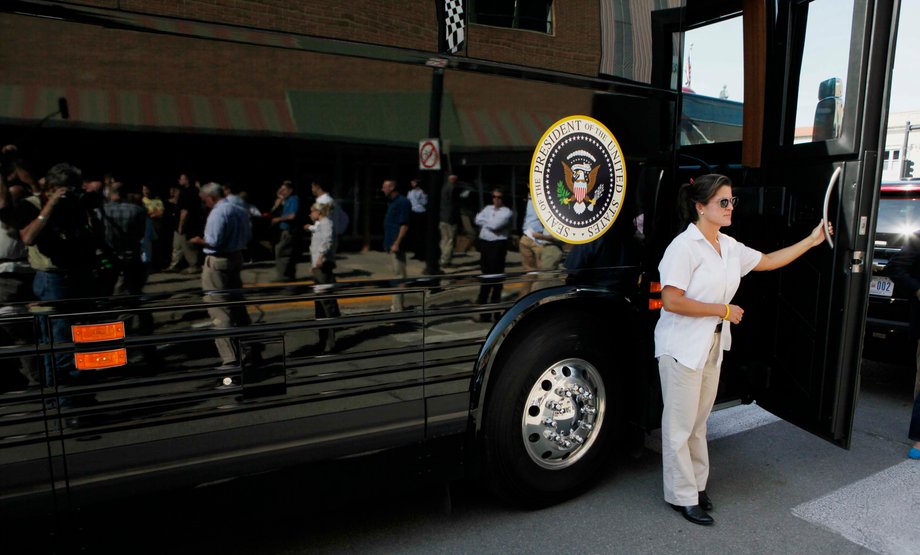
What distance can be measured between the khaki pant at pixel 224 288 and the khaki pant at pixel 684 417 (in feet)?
7.16

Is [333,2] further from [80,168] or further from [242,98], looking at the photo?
[80,168]

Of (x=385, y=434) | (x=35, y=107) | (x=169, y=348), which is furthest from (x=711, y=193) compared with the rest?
(x=35, y=107)

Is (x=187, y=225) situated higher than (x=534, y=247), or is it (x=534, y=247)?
(x=187, y=225)

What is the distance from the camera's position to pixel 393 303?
9.56ft

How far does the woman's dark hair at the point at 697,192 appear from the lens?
3.28 metres

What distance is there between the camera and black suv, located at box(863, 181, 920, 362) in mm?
5426

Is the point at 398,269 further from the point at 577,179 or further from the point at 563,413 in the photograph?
the point at 563,413

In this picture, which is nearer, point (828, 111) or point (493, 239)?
point (493, 239)

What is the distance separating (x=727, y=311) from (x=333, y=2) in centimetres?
236

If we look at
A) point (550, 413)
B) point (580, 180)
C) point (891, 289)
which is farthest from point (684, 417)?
point (891, 289)

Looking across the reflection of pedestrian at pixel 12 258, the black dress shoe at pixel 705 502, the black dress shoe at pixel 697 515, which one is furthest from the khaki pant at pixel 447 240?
the black dress shoe at pixel 705 502

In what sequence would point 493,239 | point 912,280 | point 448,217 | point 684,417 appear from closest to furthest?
point 448,217 < point 493,239 < point 684,417 < point 912,280

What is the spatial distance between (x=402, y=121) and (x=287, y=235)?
0.71 meters

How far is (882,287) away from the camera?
5629 mm
